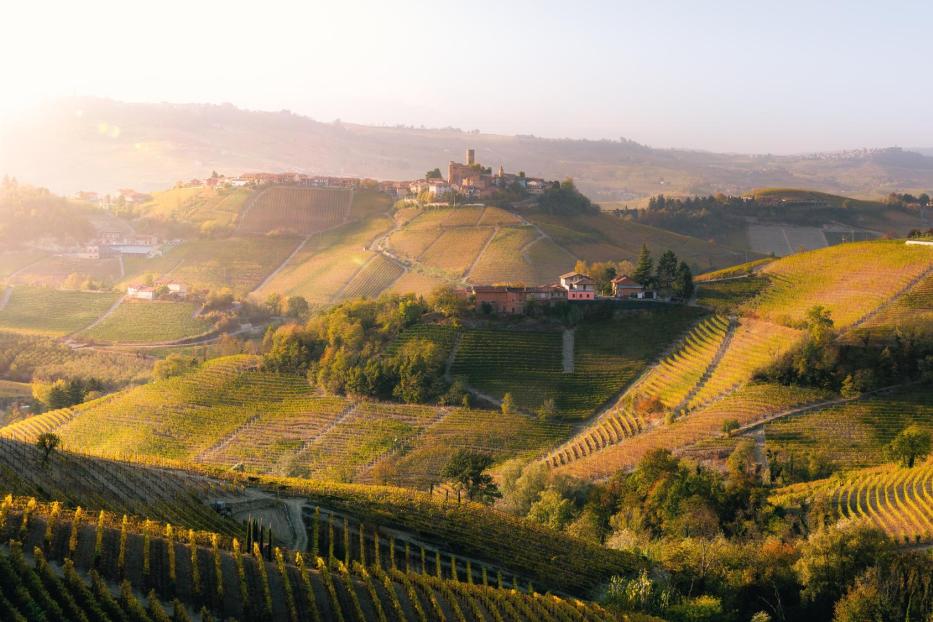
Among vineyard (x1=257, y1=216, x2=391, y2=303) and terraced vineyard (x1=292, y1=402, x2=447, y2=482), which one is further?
vineyard (x1=257, y1=216, x2=391, y2=303)

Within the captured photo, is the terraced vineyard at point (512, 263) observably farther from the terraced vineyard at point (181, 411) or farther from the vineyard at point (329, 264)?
the terraced vineyard at point (181, 411)

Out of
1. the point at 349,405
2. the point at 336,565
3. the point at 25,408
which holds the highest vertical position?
the point at 336,565

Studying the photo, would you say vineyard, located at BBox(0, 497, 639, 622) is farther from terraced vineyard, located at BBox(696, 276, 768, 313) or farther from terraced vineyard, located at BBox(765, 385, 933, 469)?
terraced vineyard, located at BBox(696, 276, 768, 313)

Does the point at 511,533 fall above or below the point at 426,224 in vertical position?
below

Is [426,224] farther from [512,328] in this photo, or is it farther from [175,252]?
[512,328]

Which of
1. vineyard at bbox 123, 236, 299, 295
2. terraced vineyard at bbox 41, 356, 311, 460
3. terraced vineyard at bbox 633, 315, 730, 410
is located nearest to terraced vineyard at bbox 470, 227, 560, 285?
terraced vineyard at bbox 633, 315, 730, 410

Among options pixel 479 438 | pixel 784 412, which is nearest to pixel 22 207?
pixel 479 438
